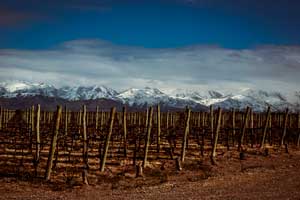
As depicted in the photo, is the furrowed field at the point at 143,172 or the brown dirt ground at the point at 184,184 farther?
the furrowed field at the point at 143,172

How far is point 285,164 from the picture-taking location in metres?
27.6

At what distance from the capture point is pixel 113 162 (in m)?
25.8

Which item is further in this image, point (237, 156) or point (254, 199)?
point (237, 156)

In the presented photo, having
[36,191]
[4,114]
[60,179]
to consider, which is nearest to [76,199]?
[36,191]

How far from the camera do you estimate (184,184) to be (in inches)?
832

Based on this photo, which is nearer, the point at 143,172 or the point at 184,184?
the point at 184,184

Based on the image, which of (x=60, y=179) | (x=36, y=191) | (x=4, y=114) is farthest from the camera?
(x=4, y=114)

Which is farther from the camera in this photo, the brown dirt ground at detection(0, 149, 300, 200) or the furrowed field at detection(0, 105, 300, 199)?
the furrowed field at detection(0, 105, 300, 199)

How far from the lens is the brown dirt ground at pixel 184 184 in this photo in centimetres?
1833

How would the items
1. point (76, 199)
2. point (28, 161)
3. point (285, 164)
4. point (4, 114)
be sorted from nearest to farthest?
point (76, 199), point (28, 161), point (285, 164), point (4, 114)

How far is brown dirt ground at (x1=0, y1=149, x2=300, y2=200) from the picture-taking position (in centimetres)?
1833

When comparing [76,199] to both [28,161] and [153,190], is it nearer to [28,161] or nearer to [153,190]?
[153,190]

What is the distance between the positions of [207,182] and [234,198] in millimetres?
4141

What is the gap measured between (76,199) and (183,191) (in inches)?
173
